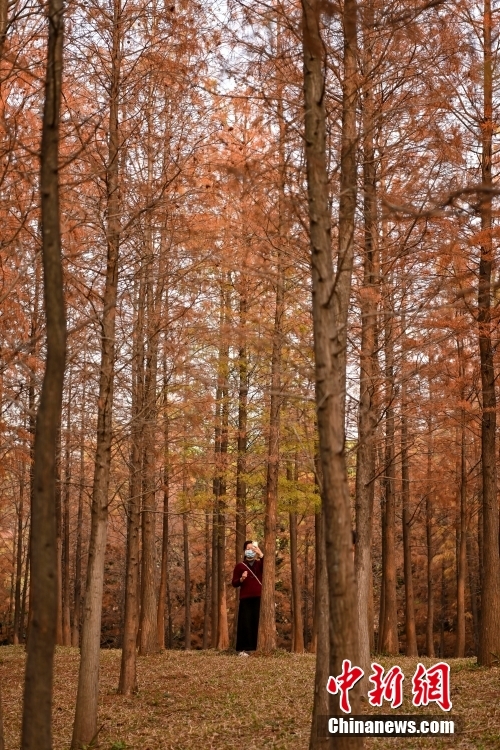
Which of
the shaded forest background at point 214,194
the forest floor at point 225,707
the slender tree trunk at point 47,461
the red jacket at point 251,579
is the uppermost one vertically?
the shaded forest background at point 214,194

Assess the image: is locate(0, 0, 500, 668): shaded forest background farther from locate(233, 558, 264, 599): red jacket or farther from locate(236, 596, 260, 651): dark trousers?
locate(236, 596, 260, 651): dark trousers

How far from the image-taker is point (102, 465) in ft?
27.8

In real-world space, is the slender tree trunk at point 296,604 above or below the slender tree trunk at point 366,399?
below

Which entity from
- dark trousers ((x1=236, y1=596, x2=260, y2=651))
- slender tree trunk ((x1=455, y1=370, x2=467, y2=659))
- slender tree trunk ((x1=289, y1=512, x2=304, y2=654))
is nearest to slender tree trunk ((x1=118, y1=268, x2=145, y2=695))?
dark trousers ((x1=236, y1=596, x2=260, y2=651))

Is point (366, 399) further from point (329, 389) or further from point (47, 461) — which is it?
point (47, 461)

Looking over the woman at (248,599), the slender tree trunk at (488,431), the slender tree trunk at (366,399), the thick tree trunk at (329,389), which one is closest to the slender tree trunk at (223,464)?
the woman at (248,599)

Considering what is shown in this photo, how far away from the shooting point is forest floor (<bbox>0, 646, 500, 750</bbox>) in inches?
302

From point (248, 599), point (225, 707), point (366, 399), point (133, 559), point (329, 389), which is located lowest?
point (225, 707)

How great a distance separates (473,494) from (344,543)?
63.1ft

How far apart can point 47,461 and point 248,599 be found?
507 inches

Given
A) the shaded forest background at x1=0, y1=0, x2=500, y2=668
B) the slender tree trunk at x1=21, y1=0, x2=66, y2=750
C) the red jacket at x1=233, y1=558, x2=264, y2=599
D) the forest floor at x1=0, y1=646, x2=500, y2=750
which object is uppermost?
the shaded forest background at x1=0, y1=0, x2=500, y2=668

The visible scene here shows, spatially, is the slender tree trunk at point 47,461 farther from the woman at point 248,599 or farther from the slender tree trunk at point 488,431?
the woman at point 248,599

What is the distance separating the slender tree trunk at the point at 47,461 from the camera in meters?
4.11

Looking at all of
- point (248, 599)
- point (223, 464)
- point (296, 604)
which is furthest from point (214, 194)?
point (296, 604)
